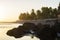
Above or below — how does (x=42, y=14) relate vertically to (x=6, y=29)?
above

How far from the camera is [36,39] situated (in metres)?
1.46

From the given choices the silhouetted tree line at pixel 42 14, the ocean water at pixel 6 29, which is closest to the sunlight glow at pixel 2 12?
the ocean water at pixel 6 29

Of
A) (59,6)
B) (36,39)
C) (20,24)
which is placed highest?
(59,6)

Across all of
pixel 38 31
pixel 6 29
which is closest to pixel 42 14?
pixel 38 31

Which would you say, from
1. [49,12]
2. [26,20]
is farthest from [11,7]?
[49,12]

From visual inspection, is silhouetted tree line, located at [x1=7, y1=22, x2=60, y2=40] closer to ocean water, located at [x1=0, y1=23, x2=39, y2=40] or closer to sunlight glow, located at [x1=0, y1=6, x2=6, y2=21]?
ocean water, located at [x1=0, y1=23, x2=39, y2=40]

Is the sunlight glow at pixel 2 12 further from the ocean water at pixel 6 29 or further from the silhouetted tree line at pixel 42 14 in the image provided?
the silhouetted tree line at pixel 42 14

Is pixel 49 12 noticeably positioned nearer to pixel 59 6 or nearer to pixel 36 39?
pixel 59 6

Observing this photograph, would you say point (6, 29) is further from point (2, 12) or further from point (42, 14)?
point (42, 14)

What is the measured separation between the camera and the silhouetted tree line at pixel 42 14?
4.69 ft

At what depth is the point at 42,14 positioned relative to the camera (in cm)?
145

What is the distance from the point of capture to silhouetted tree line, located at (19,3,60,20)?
1.43 meters

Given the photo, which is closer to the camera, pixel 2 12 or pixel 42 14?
pixel 42 14

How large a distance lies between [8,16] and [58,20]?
0.45 metres
